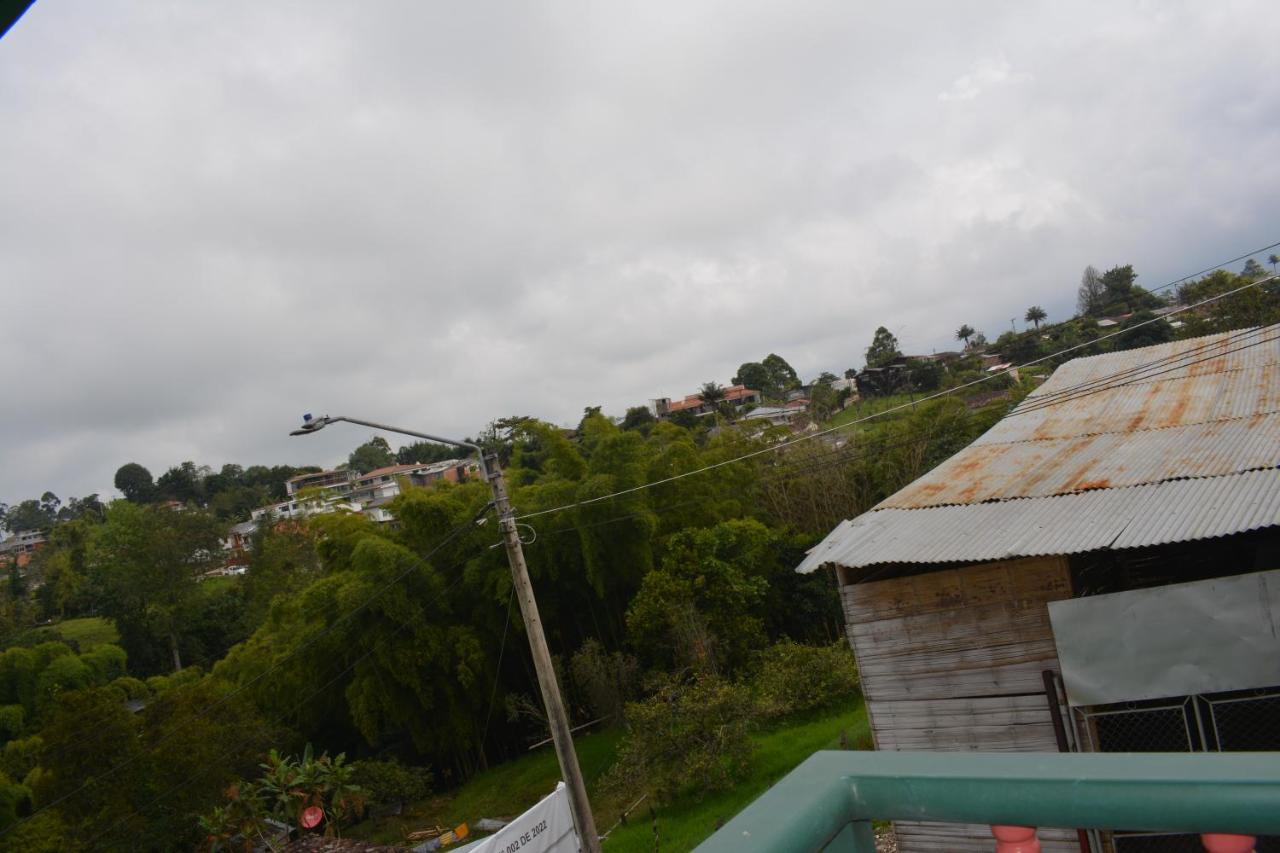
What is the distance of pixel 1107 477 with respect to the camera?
6.55 meters

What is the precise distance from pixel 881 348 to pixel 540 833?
36886 millimetres

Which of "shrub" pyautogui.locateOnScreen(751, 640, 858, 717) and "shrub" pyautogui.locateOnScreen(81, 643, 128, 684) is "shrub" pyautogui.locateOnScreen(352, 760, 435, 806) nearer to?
"shrub" pyautogui.locateOnScreen(751, 640, 858, 717)

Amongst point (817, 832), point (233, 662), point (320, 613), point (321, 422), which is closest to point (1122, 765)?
point (817, 832)

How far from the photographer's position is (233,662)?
1947cm

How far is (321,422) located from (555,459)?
8.56 metres

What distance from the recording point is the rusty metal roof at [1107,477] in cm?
550

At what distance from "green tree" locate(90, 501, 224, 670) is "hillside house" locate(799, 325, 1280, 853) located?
3056 cm

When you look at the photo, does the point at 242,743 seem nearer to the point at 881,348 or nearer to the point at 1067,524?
the point at 1067,524

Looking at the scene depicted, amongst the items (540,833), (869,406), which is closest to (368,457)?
(869,406)

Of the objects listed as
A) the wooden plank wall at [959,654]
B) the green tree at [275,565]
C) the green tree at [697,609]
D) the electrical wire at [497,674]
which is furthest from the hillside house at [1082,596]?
the green tree at [275,565]

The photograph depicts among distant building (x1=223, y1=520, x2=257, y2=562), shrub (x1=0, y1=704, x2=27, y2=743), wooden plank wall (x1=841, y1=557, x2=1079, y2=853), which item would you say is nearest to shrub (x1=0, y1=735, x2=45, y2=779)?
shrub (x1=0, y1=704, x2=27, y2=743)

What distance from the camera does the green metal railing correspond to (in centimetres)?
58

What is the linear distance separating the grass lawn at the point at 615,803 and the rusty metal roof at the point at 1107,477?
4.51 metres

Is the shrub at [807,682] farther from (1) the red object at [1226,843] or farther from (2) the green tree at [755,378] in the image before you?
(2) the green tree at [755,378]
